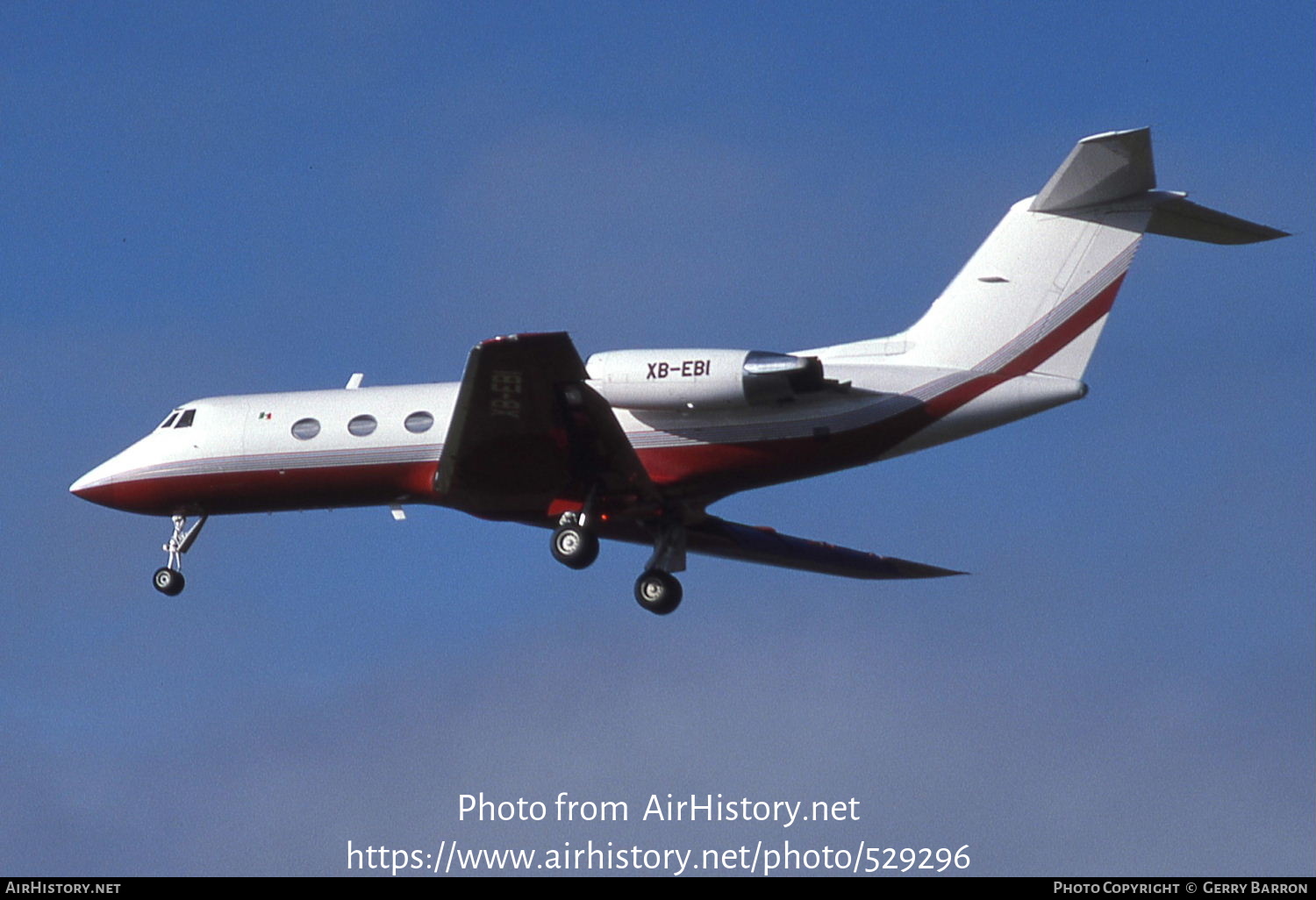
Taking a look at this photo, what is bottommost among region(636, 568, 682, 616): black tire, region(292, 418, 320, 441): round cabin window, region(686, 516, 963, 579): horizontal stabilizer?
region(636, 568, 682, 616): black tire

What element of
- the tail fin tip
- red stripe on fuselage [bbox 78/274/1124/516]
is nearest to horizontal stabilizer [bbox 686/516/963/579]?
red stripe on fuselage [bbox 78/274/1124/516]

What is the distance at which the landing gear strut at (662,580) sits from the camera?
25.9 metres

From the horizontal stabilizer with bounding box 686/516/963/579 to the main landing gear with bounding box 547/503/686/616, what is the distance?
32.2 inches

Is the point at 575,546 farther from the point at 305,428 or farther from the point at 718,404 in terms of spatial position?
the point at 305,428

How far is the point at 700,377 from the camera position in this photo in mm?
23016

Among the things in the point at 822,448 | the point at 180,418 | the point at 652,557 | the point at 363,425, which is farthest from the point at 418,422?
the point at 822,448

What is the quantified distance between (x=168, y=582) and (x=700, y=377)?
9.57 m

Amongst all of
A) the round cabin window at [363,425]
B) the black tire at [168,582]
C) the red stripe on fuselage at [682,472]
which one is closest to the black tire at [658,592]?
the red stripe on fuselage at [682,472]

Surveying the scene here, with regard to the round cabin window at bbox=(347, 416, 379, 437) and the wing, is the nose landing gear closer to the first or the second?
the wing

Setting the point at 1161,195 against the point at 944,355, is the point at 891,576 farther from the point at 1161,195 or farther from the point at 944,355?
the point at 1161,195

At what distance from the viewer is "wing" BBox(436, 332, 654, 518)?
74.8 ft

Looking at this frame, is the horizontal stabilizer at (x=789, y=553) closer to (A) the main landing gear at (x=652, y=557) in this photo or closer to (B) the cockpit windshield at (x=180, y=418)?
(A) the main landing gear at (x=652, y=557)

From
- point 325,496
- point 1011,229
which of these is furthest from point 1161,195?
point 325,496

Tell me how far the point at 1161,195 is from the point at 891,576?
29.8ft
